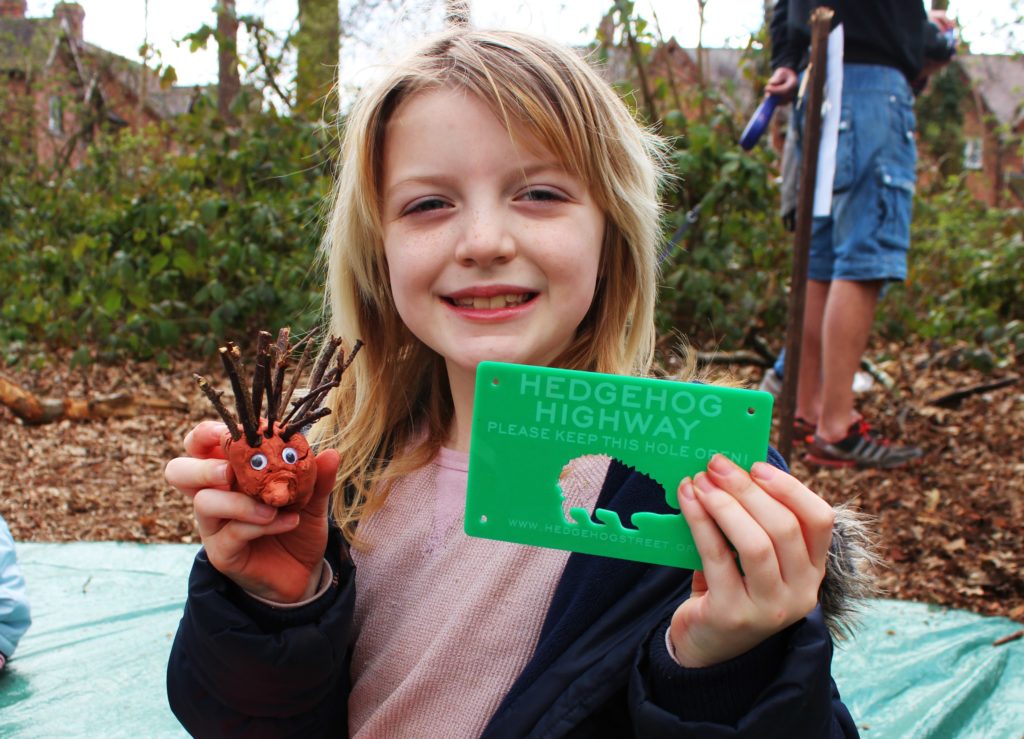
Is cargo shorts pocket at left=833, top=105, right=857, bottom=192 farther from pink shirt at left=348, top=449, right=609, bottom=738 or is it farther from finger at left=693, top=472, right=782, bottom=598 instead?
finger at left=693, top=472, right=782, bottom=598

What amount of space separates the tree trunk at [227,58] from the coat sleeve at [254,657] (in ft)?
12.3

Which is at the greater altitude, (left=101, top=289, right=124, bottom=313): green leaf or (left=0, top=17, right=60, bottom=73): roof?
(left=0, top=17, right=60, bottom=73): roof

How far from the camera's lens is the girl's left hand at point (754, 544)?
751 millimetres

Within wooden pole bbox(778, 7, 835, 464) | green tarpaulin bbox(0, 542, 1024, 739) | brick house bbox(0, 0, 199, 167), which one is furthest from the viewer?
brick house bbox(0, 0, 199, 167)

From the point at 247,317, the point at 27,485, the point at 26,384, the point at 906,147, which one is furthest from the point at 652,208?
the point at 26,384

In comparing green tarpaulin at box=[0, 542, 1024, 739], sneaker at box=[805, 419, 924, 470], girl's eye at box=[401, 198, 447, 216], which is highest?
girl's eye at box=[401, 198, 447, 216]

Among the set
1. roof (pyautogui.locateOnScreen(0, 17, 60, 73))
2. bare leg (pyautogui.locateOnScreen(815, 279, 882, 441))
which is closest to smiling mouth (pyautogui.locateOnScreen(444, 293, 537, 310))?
bare leg (pyautogui.locateOnScreen(815, 279, 882, 441))

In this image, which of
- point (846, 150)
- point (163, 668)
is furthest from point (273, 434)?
point (846, 150)

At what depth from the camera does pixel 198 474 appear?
91 cm

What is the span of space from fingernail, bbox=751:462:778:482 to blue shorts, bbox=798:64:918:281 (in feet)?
7.55

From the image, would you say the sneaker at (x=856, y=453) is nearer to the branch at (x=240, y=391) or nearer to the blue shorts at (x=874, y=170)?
the blue shorts at (x=874, y=170)

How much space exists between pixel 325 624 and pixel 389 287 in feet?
1.88

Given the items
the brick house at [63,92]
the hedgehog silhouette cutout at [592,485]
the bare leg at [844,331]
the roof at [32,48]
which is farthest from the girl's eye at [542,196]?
the roof at [32,48]

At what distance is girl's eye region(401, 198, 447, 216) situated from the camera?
116 cm
